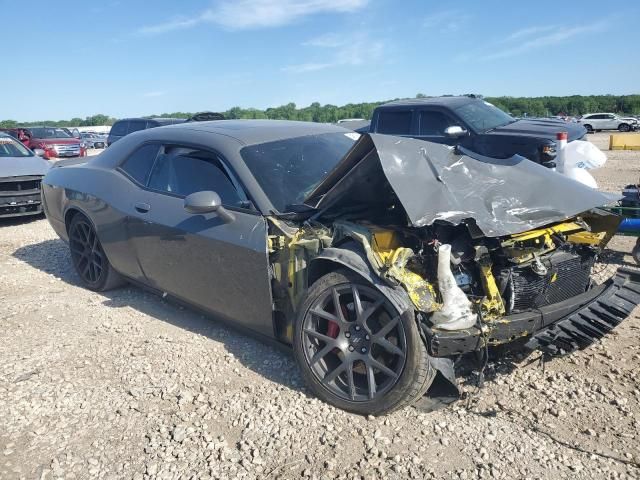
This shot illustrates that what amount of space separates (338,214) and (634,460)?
2.02m

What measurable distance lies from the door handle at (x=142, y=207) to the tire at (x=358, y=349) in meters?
1.77

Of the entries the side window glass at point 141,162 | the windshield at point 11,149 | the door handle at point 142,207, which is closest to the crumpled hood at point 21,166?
the windshield at point 11,149

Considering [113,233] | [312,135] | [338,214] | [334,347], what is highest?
[312,135]

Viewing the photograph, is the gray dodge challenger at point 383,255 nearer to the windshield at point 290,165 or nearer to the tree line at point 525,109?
the windshield at point 290,165

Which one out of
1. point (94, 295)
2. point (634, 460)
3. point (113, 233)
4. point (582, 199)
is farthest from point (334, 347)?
point (94, 295)

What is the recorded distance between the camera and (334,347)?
9.66 feet

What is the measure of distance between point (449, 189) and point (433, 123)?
6.64m

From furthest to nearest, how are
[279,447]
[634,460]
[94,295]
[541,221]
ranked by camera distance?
[94,295] < [541,221] < [279,447] < [634,460]

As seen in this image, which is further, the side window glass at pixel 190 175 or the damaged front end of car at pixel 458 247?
the side window glass at pixel 190 175

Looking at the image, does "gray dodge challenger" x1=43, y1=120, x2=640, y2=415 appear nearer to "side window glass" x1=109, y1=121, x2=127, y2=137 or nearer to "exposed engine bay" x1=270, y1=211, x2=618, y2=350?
"exposed engine bay" x1=270, y1=211, x2=618, y2=350

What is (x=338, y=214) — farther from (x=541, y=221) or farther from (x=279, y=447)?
(x=279, y=447)

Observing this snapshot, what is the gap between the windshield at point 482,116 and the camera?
357 inches

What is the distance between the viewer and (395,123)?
974cm

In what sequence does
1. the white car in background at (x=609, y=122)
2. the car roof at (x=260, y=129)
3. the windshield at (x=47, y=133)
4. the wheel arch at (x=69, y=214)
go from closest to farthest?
the car roof at (x=260, y=129) < the wheel arch at (x=69, y=214) < the windshield at (x=47, y=133) < the white car in background at (x=609, y=122)
